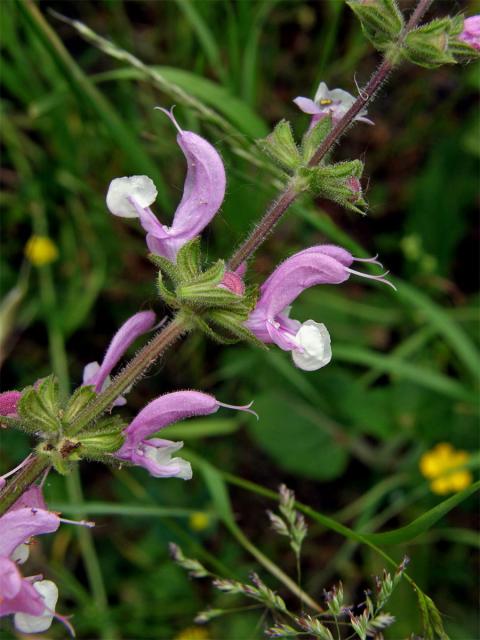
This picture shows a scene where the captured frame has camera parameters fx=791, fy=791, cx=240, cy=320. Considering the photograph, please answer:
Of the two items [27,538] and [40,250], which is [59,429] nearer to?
[27,538]

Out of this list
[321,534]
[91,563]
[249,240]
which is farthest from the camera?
[321,534]

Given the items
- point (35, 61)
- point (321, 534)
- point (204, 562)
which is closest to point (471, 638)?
point (321, 534)

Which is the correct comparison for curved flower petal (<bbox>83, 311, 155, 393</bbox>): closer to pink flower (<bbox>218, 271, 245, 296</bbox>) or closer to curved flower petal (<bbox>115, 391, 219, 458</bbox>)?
curved flower petal (<bbox>115, 391, 219, 458</bbox>)

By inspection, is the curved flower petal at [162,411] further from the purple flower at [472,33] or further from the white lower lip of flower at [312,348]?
the purple flower at [472,33]

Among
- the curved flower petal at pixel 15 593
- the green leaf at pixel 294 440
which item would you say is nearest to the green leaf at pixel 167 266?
the curved flower petal at pixel 15 593

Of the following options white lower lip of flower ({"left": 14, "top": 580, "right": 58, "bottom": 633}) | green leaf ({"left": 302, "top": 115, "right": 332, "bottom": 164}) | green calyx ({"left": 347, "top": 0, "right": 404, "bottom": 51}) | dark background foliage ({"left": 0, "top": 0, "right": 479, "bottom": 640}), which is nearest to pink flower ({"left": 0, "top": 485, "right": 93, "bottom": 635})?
white lower lip of flower ({"left": 14, "top": 580, "right": 58, "bottom": 633})

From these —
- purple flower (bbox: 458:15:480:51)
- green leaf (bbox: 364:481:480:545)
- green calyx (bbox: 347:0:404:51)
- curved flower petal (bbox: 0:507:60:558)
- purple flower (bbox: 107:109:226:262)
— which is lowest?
curved flower petal (bbox: 0:507:60:558)

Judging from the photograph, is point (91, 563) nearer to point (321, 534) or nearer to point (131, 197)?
point (321, 534)
